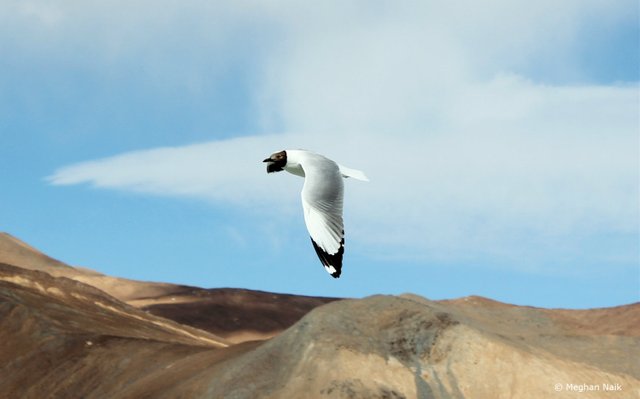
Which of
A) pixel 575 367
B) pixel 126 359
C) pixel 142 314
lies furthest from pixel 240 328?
pixel 575 367

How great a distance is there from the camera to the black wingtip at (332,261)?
1077 centimetres

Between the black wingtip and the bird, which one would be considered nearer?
the black wingtip

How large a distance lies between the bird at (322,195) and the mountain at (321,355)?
300 inches

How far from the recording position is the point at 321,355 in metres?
20.0

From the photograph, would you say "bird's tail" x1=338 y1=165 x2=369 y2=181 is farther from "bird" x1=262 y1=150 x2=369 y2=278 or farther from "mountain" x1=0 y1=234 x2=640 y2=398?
"mountain" x1=0 y1=234 x2=640 y2=398

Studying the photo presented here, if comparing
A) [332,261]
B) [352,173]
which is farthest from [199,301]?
[332,261]

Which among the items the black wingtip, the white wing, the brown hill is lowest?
the black wingtip

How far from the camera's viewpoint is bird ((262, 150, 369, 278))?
11.0 m

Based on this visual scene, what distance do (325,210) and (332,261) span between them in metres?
0.91

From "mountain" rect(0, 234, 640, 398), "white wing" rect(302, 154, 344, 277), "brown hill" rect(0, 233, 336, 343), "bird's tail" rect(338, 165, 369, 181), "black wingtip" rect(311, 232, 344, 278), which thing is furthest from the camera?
"brown hill" rect(0, 233, 336, 343)

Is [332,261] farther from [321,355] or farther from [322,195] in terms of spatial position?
[321,355]

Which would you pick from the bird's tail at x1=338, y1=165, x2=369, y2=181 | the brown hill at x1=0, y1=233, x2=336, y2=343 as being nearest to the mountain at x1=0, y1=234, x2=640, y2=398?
the bird's tail at x1=338, y1=165, x2=369, y2=181

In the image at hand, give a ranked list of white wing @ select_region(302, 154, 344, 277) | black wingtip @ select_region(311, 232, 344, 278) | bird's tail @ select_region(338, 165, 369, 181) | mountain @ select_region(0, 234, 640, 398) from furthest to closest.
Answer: mountain @ select_region(0, 234, 640, 398) < bird's tail @ select_region(338, 165, 369, 181) < white wing @ select_region(302, 154, 344, 277) < black wingtip @ select_region(311, 232, 344, 278)

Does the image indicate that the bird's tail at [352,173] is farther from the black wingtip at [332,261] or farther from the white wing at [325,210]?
the black wingtip at [332,261]
